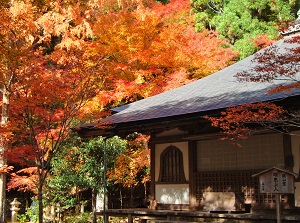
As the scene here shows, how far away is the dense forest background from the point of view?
10375 millimetres

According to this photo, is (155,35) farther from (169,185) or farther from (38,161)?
(38,161)

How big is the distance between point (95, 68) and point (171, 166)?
11.7 feet

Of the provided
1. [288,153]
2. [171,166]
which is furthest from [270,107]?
[171,166]

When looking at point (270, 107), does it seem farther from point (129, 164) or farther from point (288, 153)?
point (129, 164)

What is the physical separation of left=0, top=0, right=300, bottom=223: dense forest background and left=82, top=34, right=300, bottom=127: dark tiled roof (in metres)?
1.29

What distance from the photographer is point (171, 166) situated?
11.0 metres

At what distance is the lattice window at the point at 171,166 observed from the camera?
10.8m

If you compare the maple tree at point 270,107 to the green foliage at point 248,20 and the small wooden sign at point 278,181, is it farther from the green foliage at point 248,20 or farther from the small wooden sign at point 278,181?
the green foliage at point 248,20

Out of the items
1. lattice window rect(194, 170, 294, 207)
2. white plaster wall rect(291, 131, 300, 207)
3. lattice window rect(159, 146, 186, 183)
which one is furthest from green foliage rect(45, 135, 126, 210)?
white plaster wall rect(291, 131, 300, 207)

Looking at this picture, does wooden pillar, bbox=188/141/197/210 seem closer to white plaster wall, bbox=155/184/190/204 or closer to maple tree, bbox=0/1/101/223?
white plaster wall, bbox=155/184/190/204

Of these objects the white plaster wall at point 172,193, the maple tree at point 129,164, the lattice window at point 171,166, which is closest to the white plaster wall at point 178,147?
the lattice window at point 171,166

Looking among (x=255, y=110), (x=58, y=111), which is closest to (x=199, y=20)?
(x=58, y=111)

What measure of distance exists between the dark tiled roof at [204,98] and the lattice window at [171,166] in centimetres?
150

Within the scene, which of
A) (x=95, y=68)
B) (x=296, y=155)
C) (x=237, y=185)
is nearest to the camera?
(x=296, y=155)
